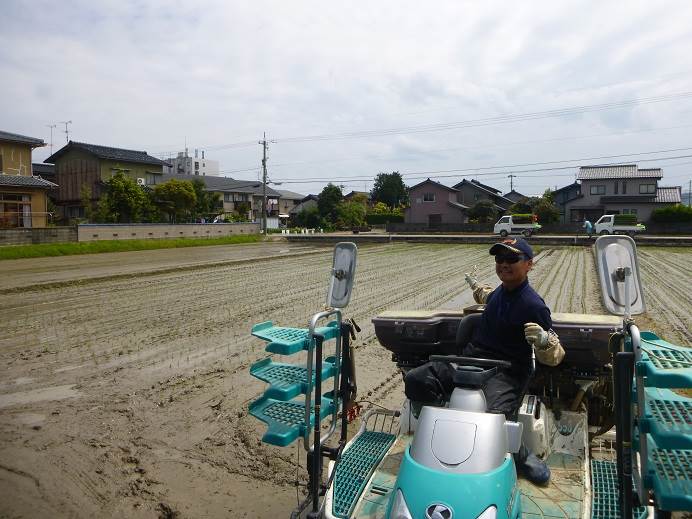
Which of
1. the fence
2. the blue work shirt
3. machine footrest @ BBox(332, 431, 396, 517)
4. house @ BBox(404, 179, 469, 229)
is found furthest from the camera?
house @ BBox(404, 179, 469, 229)

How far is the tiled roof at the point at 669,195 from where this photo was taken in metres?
40.2

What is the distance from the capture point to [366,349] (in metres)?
6.82

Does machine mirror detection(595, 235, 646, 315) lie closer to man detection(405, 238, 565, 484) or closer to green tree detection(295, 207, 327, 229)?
man detection(405, 238, 565, 484)

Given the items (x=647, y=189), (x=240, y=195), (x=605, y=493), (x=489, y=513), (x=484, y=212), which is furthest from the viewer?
(x=240, y=195)

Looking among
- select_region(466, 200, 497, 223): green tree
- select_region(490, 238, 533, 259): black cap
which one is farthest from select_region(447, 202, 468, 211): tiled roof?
select_region(490, 238, 533, 259): black cap

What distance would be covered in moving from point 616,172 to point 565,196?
602 cm

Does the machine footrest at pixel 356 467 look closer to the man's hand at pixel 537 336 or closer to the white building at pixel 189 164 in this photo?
the man's hand at pixel 537 336

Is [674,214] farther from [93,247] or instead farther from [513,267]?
[513,267]

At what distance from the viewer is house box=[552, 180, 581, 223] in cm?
4403

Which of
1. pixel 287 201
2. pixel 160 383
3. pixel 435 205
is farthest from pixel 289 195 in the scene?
pixel 160 383

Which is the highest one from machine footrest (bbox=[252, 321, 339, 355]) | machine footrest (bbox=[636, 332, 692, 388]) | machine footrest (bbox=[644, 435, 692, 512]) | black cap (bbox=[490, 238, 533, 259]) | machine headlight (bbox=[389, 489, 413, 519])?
black cap (bbox=[490, 238, 533, 259])

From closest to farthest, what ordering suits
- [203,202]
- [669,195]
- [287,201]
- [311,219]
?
[669,195] → [203,202] → [311,219] → [287,201]

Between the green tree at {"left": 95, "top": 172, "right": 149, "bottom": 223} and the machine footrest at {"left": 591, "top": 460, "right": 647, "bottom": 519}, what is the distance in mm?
32002

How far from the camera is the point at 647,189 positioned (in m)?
40.6
